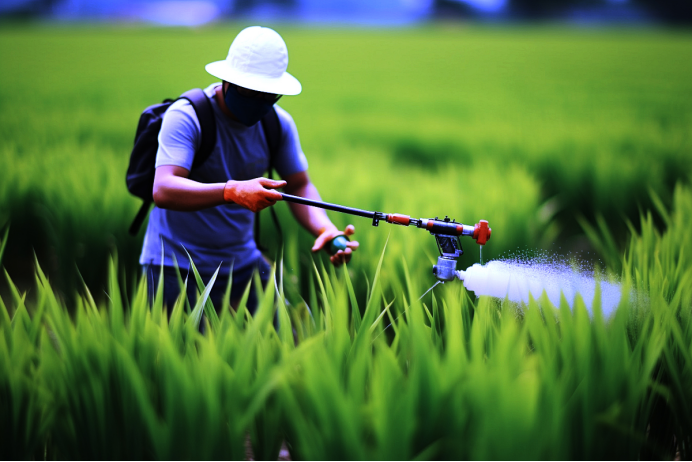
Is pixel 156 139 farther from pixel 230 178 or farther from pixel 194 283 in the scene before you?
pixel 194 283

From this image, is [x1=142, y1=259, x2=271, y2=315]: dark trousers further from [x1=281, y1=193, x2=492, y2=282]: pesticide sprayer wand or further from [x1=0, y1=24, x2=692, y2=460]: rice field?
[x1=281, y1=193, x2=492, y2=282]: pesticide sprayer wand

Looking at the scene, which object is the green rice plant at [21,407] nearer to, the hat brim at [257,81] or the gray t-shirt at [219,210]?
the gray t-shirt at [219,210]

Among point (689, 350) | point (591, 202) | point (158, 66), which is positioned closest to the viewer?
point (689, 350)

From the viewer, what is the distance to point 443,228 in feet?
4.47

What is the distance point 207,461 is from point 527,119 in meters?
6.66

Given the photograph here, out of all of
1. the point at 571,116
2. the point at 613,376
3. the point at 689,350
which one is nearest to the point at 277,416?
the point at 613,376

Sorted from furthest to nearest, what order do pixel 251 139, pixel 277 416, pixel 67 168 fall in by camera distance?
1. pixel 67 168
2. pixel 251 139
3. pixel 277 416

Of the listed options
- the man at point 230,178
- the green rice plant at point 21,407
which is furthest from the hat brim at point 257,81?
the green rice plant at point 21,407

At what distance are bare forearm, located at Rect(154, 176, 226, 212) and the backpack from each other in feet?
0.71

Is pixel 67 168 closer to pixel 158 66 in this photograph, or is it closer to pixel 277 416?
pixel 277 416

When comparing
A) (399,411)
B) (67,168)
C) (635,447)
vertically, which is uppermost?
(399,411)

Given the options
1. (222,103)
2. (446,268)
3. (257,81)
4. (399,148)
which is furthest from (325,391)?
(399,148)

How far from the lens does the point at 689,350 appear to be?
4.14 feet

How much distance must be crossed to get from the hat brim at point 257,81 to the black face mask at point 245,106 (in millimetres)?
55
